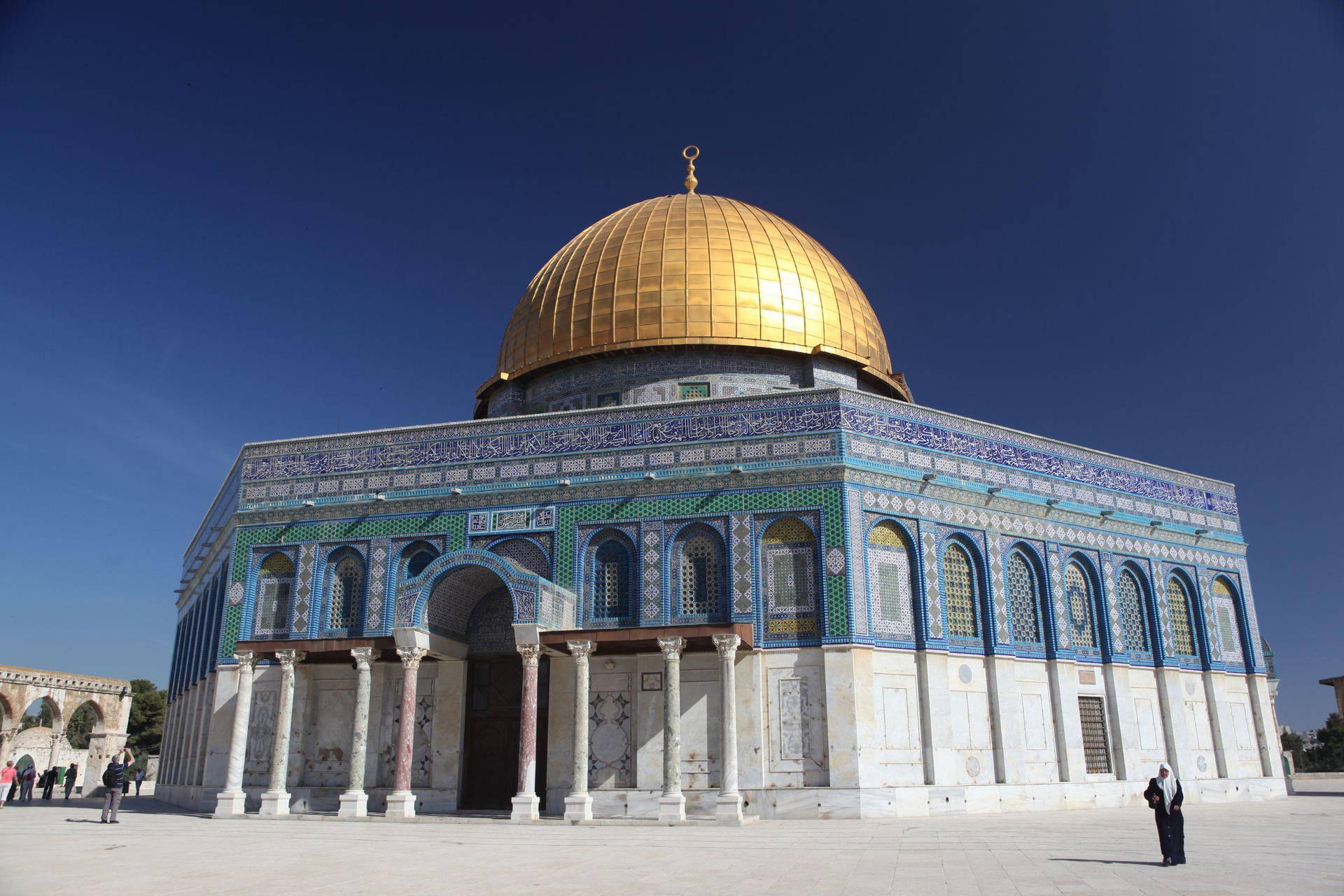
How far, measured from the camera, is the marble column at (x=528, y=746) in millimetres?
15031

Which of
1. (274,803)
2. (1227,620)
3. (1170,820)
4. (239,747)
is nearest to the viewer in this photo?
(1170,820)

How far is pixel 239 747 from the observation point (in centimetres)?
1702

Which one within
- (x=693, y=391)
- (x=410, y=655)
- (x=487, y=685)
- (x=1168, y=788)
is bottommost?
(x=1168, y=788)

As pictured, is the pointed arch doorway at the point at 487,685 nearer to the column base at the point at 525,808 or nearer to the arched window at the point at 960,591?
the column base at the point at 525,808

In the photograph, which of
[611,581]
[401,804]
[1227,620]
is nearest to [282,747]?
[401,804]

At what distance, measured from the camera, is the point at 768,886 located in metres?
7.48

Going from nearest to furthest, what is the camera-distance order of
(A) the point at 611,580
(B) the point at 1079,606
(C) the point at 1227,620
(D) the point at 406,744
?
(D) the point at 406,744 < (A) the point at 611,580 < (B) the point at 1079,606 < (C) the point at 1227,620

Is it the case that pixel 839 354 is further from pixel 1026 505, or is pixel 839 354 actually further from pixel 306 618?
pixel 306 618

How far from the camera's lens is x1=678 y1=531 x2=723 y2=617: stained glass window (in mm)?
16844

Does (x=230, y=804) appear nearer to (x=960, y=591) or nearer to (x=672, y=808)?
(x=672, y=808)

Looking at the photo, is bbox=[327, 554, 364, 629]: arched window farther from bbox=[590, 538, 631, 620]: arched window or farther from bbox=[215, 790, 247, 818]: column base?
bbox=[590, 538, 631, 620]: arched window

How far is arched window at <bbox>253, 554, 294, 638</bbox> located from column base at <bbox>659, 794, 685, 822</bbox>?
26.0 feet

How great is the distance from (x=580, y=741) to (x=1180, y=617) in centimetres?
1283

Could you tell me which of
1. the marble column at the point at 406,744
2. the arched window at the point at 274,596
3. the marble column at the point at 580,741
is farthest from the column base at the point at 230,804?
the marble column at the point at 580,741
